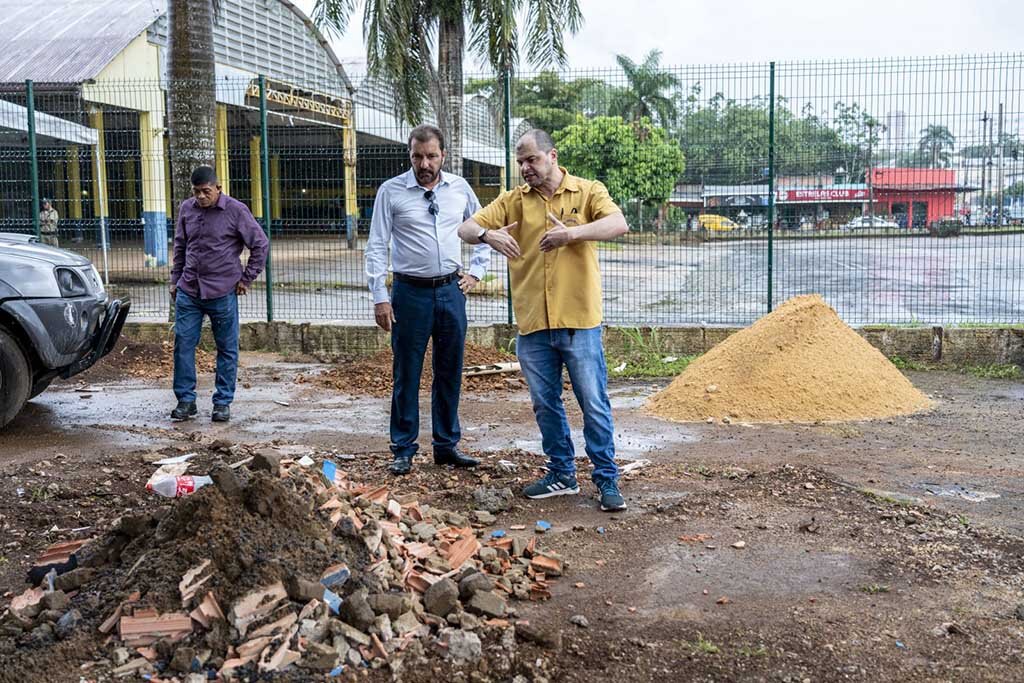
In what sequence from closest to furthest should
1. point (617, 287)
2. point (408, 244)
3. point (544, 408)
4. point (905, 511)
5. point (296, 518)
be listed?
point (296, 518) → point (905, 511) → point (544, 408) → point (408, 244) → point (617, 287)

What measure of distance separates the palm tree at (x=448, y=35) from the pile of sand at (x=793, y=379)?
26.3ft

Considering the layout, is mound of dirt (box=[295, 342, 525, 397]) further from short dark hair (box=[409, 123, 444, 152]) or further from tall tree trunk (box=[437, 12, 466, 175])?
tall tree trunk (box=[437, 12, 466, 175])

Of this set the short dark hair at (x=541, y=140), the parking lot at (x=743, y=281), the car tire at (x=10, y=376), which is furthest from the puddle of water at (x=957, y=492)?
the car tire at (x=10, y=376)

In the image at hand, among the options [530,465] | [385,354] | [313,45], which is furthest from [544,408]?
[313,45]

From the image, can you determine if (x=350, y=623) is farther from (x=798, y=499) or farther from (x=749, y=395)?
(x=749, y=395)

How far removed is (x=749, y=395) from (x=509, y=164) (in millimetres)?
4442

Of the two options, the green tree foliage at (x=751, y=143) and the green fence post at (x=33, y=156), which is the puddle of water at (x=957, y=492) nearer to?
the green tree foliage at (x=751, y=143)

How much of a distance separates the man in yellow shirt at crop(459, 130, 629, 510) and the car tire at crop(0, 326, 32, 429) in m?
3.95

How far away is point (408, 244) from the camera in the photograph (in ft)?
21.4

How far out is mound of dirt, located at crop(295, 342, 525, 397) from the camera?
10.3 meters

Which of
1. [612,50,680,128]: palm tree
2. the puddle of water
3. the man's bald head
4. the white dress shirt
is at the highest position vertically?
[612,50,680,128]: palm tree

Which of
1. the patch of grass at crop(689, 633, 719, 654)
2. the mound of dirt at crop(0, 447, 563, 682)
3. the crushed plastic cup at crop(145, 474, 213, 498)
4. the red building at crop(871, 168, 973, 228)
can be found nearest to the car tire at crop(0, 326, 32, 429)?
the crushed plastic cup at crop(145, 474, 213, 498)

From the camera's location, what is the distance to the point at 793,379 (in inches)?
348

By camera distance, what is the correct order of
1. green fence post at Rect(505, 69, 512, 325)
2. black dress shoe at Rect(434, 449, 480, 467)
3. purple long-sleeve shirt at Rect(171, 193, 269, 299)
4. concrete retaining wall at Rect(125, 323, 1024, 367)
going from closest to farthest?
black dress shoe at Rect(434, 449, 480, 467) → purple long-sleeve shirt at Rect(171, 193, 269, 299) → concrete retaining wall at Rect(125, 323, 1024, 367) → green fence post at Rect(505, 69, 512, 325)
